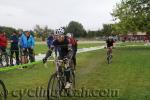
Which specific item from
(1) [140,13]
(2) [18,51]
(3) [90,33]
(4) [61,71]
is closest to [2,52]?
(2) [18,51]

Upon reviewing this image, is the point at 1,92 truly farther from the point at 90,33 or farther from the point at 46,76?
the point at 90,33

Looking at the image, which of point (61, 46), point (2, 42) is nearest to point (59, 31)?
point (61, 46)

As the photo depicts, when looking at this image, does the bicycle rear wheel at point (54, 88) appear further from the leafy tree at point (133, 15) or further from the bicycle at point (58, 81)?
the leafy tree at point (133, 15)

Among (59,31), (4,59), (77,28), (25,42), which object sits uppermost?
(59,31)

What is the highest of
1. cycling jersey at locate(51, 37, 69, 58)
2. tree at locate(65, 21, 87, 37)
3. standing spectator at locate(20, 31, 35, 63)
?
cycling jersey at locate(51, 37, 69, 58)

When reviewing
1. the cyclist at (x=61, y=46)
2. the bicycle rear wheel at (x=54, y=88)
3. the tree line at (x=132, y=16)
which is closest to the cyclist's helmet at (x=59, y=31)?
the cyclist at (x=61, y=46)

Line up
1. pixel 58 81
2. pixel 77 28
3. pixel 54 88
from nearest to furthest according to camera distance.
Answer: pixel 54 88, pixel 58 81, pixel 77 28

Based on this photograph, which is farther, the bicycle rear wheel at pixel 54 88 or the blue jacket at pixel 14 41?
the blue jacket at pixel 14 41

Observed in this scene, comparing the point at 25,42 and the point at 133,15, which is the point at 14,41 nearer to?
the point at 25,42

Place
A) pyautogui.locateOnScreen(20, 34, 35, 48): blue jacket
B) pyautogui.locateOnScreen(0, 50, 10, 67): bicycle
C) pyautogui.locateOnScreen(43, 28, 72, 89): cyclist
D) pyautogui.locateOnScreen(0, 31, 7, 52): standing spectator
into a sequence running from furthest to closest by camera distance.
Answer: pyautogui.locateOnScreen(20, 34, 35, 48): blue jacket → pyautogui.locateOnScreen(0, 31, 7, 52): standing spectator → pyautogui.locateOnScreen(0, 50, 10, 67): bicycle → pyautogui.locateOnScreen(43, 28, 72, 89): cyclist

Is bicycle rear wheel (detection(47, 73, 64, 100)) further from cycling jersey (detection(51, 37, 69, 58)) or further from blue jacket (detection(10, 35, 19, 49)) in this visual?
blue jacket (detection(10, 35, 19, 49))

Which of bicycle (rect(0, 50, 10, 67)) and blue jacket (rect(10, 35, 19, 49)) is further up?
blue jacket (rect(10, 35, 19, 49))

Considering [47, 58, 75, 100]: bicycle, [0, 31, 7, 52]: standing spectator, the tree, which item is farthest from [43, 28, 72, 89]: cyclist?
the tree

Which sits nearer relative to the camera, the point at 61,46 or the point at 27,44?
the point at 61,46
